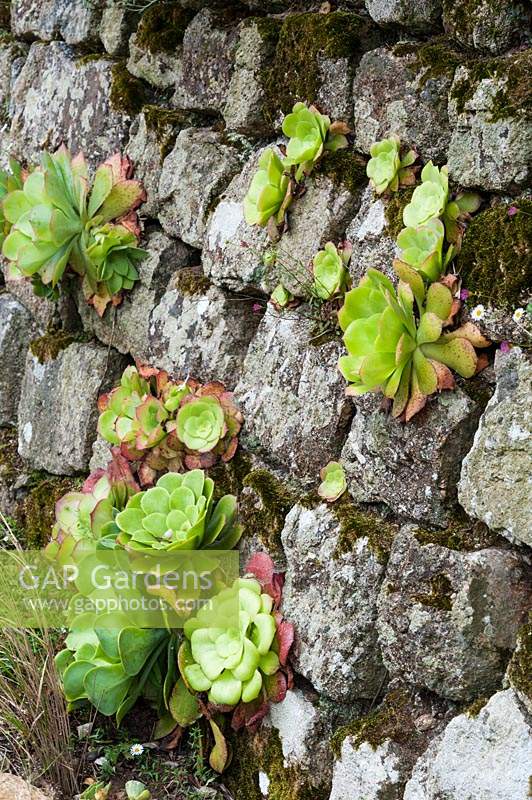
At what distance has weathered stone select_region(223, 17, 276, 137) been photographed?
251 centimetres

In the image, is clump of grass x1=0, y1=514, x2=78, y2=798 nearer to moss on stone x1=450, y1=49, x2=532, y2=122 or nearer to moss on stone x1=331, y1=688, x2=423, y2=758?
moss on stone x1=331, y1=688, x2=423, y2=758

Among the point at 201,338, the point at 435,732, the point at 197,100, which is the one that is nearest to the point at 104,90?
the point at 197,100

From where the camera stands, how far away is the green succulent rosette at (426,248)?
190 centimetres

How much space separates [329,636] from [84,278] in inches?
57.0

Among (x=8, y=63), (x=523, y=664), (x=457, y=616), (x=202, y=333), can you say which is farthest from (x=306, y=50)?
(x=8, y=63)

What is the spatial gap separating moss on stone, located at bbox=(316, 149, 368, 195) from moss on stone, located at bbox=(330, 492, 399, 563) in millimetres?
Answer: 677

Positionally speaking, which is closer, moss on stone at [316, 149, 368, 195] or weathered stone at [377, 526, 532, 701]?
weathered stone at [377, 526, 532, 701]

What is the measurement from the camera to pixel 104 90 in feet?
10.4

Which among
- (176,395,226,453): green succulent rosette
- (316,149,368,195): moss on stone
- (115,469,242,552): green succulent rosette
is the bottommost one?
Answer: (115,469,242,552): green succulent rosette

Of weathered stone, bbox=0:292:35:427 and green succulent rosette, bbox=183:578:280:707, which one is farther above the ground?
green succulent rosette, bbox=183:578:280:707

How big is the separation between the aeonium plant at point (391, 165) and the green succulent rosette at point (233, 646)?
2.95 feet

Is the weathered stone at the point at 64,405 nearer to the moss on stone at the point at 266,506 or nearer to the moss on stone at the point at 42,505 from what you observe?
the moss on stone at the point at 42,505

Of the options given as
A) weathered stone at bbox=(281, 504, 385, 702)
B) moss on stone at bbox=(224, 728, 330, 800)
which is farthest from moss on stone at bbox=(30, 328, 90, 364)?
moss on stone at bbox=(224, 728, 330, 800)

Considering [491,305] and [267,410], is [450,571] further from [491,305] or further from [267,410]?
[267,410]
